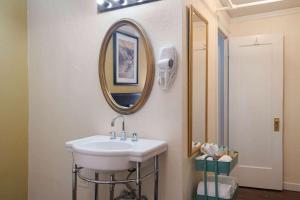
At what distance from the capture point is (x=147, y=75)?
6.50 ft

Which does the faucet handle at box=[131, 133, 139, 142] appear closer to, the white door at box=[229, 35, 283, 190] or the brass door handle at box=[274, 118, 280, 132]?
the white door at box=[229, 35, 283, 190]

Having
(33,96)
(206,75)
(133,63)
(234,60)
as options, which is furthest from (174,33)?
(234,60)

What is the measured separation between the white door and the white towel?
5.03ft

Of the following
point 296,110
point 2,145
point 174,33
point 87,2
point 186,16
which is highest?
point 87,2

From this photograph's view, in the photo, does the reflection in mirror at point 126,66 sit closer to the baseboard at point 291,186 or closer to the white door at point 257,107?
the white door at point 257,107

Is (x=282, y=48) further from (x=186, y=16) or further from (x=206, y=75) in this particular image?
(x=186, y=16)

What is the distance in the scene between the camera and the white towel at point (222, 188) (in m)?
1.92

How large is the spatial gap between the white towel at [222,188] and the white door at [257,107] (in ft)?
5.03

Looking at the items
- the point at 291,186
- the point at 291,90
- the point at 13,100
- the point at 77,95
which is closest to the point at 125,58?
the point at 77,95

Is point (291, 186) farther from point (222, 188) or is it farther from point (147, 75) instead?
point (147, 75)

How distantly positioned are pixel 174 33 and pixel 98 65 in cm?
75

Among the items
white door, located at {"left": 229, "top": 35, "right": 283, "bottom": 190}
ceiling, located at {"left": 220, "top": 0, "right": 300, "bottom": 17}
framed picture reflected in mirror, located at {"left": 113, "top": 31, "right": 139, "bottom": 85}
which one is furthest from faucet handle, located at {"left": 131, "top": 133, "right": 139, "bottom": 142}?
ceiling, located at {"left": 220, "top": 0, "right": 300, "bottom": 17}

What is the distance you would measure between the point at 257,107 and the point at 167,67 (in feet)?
6.94

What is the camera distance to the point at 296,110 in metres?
3.40
